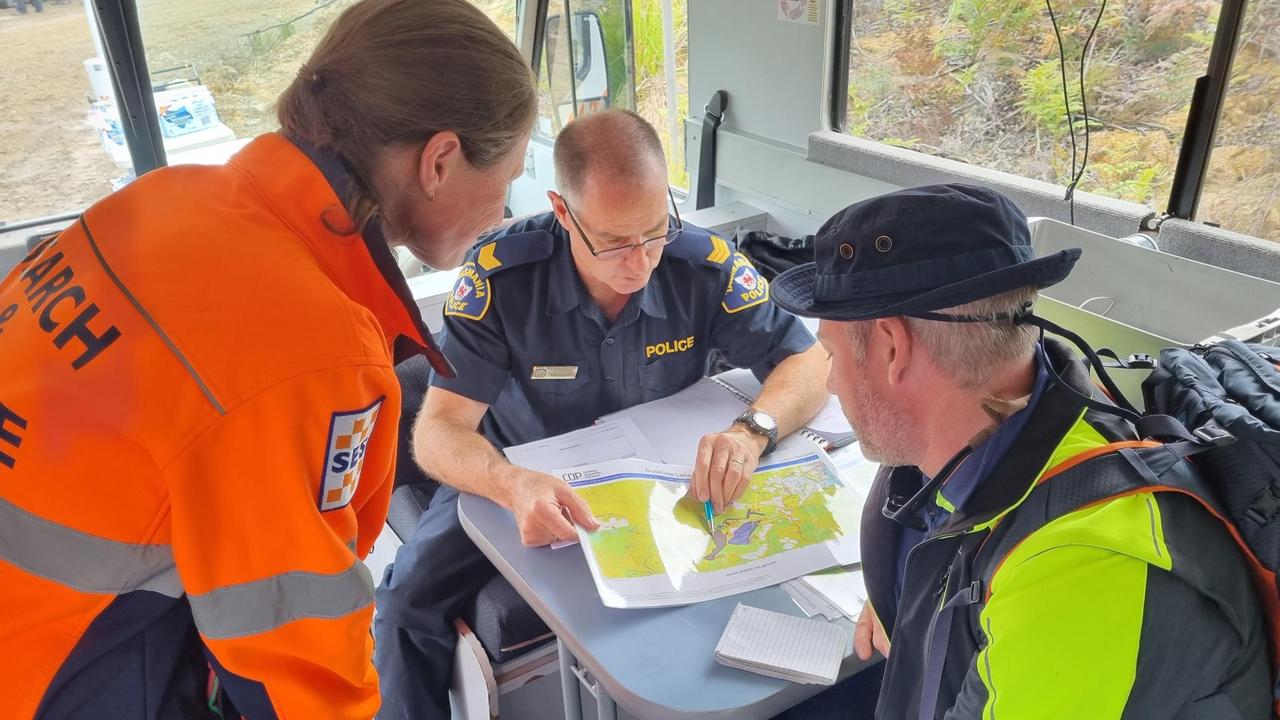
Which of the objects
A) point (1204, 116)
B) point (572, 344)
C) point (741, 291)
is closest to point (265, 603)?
point (572, 344)

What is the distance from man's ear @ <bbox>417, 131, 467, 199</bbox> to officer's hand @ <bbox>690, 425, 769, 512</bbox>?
28.0 inches

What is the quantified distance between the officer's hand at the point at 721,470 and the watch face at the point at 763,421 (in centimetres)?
12

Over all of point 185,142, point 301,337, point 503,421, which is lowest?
point 503,421

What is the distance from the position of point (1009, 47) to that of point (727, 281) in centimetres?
119

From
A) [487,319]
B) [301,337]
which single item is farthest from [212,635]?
[487,319]

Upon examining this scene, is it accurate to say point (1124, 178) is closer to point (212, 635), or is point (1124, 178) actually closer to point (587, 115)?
point (587, 115)

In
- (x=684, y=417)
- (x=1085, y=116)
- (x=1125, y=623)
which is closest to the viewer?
(x=1125, y=623)

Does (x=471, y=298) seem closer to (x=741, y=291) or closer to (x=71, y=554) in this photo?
(x=741, y=291)

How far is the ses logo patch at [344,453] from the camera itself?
3.02 feet

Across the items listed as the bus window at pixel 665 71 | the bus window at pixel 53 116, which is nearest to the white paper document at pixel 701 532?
the bus window at pixel 665 71

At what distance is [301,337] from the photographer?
0.89 metres

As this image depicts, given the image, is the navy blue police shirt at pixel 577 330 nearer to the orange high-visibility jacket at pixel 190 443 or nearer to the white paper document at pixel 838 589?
the white paper document at pixel 838 589

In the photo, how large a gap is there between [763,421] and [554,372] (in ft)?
1.83

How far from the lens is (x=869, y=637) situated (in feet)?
4.12
